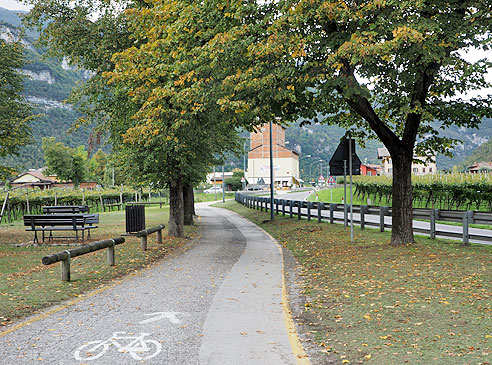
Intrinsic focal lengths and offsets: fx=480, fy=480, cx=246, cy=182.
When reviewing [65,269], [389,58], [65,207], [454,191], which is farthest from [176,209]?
[454,191]

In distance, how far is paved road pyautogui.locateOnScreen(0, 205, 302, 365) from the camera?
5.08 m

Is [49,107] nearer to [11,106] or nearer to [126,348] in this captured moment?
[11,106]

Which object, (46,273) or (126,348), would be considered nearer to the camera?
(126,348)

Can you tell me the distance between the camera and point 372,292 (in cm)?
795

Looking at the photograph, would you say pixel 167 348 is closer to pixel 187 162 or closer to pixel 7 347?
pixel 7 347

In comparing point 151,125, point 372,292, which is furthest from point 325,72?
point 372,292

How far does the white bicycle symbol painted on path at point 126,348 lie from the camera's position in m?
5.07

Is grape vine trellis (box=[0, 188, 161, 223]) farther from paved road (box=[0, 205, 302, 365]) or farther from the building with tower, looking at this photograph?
the building with tower

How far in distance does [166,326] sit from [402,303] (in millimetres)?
3445

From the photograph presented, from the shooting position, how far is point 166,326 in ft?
20.4

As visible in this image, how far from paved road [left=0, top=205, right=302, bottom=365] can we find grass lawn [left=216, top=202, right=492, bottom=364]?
692mm

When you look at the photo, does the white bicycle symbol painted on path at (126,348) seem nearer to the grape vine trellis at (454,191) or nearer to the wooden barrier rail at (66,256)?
the wooden barrier rail at (66,256)

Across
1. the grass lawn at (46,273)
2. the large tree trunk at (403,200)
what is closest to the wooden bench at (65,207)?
the grass lawn at (46,273)

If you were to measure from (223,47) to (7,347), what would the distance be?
25.6 feet
